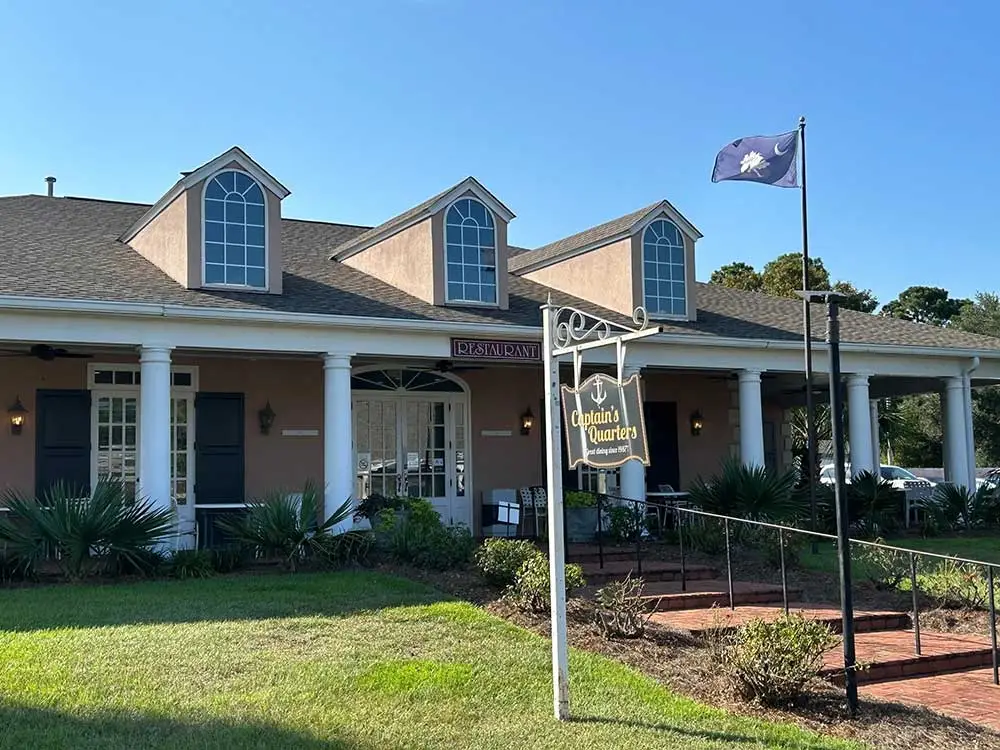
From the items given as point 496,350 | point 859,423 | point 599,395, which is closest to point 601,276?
point 496,350

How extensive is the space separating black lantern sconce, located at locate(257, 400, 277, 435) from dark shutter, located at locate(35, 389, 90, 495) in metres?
2.37

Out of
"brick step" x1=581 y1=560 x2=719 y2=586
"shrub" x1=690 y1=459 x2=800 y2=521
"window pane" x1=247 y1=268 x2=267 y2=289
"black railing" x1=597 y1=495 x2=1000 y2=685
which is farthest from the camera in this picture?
"shrub" x1=690 y1=459 x2=800 y2=521

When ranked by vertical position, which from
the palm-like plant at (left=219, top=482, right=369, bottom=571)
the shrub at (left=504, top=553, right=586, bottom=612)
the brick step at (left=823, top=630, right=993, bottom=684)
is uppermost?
the palm-like plant at (left=219, top=482, right=369, bottom=571)

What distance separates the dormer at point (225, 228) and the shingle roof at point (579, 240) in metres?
5.25

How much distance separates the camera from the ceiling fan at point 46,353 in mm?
13156

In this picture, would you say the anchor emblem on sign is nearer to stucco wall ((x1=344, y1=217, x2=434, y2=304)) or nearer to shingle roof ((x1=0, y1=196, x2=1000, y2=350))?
shingle roof ((x1=0, y1=196, x2=1000, y2=350))

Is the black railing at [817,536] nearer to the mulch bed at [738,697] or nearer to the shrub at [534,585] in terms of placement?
the mulch bed at [738,697]

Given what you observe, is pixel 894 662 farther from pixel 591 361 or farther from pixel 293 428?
pixel 293 428

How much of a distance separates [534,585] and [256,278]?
6.46 m

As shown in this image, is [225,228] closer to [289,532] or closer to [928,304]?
[289,532]

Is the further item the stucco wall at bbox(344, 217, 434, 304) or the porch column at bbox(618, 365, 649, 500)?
the porch column at bbox(618, 365, 649, 500)

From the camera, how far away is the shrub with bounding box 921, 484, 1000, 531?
56.4 ft

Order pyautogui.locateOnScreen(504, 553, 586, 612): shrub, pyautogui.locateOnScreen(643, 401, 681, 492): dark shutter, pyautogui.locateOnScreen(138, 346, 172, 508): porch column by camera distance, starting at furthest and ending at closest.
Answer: pyautogui.locateOnScreen(643, 401, 681, 492): dark shutter, pyautogui.locateOnScreen(138, 346, 172, 508): porch column, pyautogui.locateOnScreen(504, 553, 586, 612): shrub

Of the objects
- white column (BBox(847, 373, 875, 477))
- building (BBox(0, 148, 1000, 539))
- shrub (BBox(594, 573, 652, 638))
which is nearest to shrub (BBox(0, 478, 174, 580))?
building (BBox(0, 148, 1000, 539))
